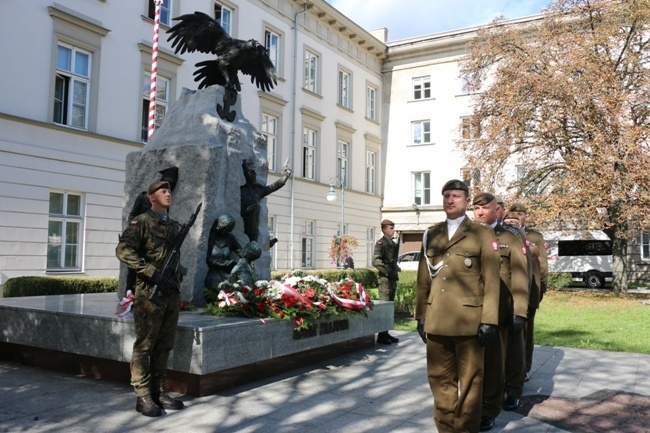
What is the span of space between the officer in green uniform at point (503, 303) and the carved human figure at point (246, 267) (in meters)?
2.92

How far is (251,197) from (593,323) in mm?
9153

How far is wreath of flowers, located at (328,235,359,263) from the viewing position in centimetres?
2978

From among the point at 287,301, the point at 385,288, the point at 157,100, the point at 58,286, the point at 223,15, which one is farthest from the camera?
the point at 223,15

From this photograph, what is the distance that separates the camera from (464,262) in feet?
14.4

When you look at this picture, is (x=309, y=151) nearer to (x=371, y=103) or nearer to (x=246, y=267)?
(x=371, y=103)

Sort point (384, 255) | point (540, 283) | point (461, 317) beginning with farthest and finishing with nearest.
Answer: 1. point (384, 255)
2. point (540, 283)
3. point (461, 317)

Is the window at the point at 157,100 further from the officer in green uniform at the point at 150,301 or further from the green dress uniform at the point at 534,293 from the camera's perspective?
the green dress uniform at the point at 534,293

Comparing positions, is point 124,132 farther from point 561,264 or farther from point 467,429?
point 561,264

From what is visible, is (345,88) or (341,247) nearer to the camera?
(341,247)

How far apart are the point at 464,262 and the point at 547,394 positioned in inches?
110

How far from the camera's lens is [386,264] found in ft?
30.2

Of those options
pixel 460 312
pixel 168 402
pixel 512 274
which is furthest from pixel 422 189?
pixel 460 312

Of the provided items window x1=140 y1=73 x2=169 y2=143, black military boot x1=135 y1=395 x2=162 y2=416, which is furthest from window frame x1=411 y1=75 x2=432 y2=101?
black military boot x1=135 y1=395 x2=162 y2=416

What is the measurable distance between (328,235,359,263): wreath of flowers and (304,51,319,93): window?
785 centimetres
